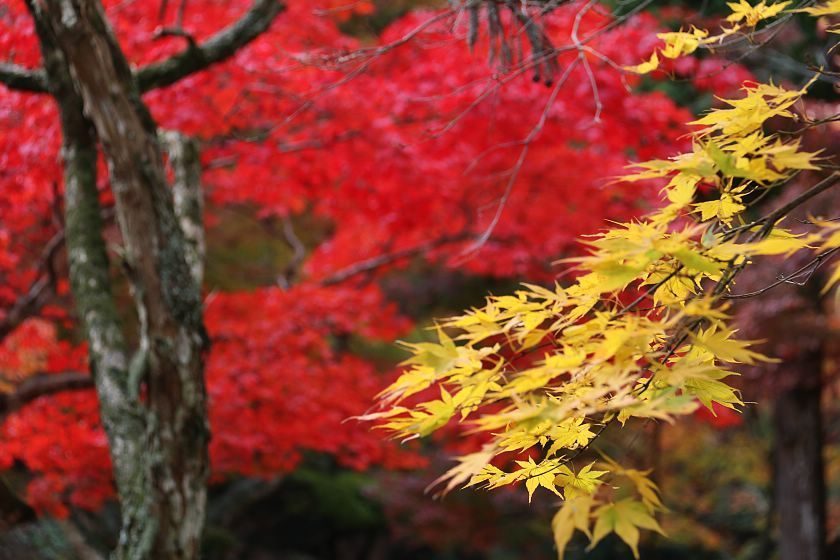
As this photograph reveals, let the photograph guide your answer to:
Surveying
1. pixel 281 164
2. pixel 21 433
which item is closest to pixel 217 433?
pixel 21 433

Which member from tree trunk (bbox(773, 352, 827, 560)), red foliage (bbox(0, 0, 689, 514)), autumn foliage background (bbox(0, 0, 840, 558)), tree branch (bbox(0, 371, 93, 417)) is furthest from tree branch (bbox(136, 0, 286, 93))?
tree trunk (bbox(773, 352, 827, 560))

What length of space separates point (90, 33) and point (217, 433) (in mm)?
3668

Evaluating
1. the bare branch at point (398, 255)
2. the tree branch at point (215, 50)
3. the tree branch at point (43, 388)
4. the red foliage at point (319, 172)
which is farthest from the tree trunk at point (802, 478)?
the tree branch at point (43, 388)

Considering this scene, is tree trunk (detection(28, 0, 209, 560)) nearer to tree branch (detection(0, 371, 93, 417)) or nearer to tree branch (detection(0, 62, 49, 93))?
tree branch (detection(0, 62, 49, 93))

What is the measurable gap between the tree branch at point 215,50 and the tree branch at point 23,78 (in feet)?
1.69

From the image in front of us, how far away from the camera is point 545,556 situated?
11.2 metres

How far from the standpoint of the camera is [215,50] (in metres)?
4.73

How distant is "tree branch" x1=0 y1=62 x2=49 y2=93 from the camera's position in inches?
181

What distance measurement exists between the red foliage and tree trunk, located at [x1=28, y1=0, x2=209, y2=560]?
1.38m

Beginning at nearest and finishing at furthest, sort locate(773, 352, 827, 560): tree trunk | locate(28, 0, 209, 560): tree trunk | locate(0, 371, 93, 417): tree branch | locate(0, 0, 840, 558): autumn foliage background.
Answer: locate(28, 0, 209, 560): tree trunk
locate(0, 371, 93, 417): tree branch
locate(0, 0, 840, 558): autumn foliage background
locate(773, 352, 827, 560): tree trunk

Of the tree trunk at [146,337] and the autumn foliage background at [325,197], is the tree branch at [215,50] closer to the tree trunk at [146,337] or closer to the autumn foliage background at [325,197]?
the autumn foliage background at [325,197]

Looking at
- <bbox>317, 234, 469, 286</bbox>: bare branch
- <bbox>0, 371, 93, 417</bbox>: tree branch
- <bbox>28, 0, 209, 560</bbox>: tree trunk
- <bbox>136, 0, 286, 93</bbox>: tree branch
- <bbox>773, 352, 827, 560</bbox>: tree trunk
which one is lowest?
<bbox>773, 352, 827, 560</bbox>: tree trunk

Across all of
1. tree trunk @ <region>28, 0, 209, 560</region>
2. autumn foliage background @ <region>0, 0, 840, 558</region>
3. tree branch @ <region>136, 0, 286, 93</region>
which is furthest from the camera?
autumn foliage background @ <region>0, 0, 840, 558</region>

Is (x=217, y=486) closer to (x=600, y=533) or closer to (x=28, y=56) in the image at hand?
(x=28, y=56)
